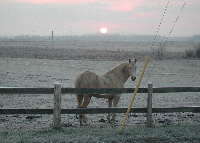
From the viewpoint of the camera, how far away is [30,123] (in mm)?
11016

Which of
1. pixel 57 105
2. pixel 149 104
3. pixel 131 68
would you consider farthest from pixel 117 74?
pixel 57 105

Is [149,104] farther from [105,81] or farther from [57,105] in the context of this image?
[57,105]

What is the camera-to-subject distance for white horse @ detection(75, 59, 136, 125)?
35.9ft

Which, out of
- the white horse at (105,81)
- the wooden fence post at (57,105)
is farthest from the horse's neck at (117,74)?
the wooden fence post at (57,105)

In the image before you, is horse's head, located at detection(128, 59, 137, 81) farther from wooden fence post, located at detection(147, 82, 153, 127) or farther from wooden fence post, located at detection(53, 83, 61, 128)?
wooden fence post, located at detection(53, 83, 61, 128)

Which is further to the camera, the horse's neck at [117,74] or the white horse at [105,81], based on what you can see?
the horse's neck at [117,74]

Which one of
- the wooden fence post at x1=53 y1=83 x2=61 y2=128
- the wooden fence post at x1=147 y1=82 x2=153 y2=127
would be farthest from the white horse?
the wooden fence post at x1=147 y1=82 x2=153 y2=127

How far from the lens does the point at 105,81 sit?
38.4ft

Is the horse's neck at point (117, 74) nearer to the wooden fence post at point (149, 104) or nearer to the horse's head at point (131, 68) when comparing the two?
the horse's head at point (131, 68)

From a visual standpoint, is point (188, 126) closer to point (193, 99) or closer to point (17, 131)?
point (17, 131)

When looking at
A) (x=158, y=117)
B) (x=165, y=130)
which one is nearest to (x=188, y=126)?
(x=165, y=130)

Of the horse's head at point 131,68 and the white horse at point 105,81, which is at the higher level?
the horse's head at point 131,68

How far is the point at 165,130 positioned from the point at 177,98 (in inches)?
331

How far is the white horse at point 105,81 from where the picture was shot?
11.0 meters
